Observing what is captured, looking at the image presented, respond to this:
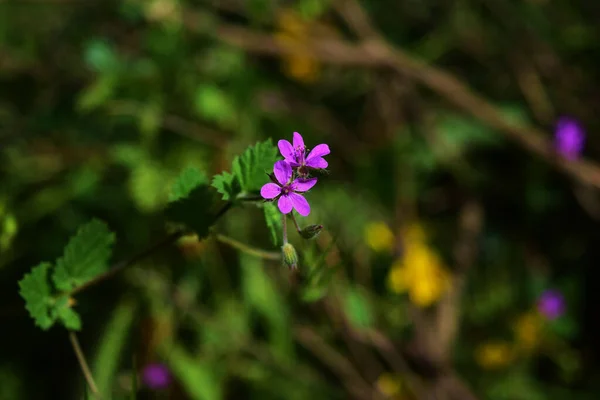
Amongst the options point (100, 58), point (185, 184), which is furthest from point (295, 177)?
point (100, 58)

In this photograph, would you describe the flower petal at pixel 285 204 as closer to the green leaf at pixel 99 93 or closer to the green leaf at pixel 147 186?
the green leaf at pixel 147 186

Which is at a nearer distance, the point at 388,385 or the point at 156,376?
the point at 156,376

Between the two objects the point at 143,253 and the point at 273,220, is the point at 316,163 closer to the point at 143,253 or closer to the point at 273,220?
the point at 273,220

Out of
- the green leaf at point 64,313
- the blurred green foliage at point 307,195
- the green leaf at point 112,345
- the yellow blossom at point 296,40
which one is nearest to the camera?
the green leaf at point 64,313

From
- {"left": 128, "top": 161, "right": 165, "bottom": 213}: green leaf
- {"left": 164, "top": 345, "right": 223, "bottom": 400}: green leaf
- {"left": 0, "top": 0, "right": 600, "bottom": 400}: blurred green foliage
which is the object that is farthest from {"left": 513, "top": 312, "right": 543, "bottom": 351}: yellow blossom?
{"left": 128, "top": 161, "right": 165, "bottom": 213}: green leaf

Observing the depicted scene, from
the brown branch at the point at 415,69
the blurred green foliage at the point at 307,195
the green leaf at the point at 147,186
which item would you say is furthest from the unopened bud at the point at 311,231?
the brown branch at the point at 415,69

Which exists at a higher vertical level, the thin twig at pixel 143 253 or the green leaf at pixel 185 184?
the green leaf at pixel 185 184
